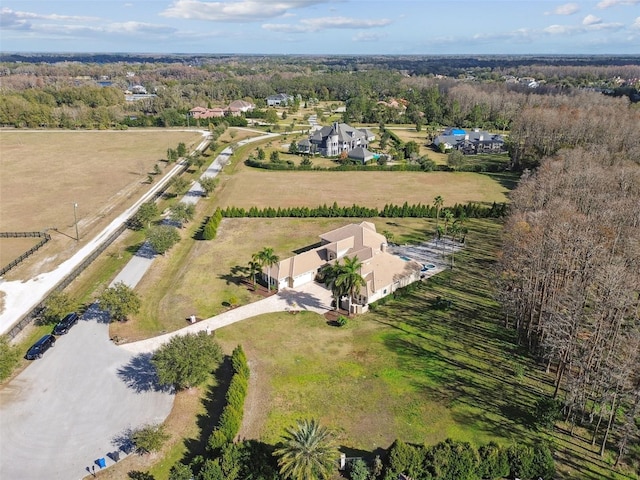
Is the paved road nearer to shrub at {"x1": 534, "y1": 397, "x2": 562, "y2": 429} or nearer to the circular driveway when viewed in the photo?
the circular driveway

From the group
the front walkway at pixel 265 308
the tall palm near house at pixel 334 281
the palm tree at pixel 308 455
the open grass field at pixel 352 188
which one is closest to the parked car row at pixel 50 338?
the front walkway at pixel 265 308

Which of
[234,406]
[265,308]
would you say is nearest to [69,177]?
[265,308]

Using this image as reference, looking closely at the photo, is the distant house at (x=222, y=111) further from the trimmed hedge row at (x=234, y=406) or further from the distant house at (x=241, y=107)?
→ the trimmed hedge row at (x=234, y=406)

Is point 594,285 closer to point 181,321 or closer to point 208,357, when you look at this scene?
point 208,357

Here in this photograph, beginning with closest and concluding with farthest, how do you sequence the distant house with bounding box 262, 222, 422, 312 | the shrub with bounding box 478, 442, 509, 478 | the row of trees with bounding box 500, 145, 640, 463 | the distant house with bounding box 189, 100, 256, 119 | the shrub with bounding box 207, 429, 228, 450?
1. the shrub with bounding box 478, 442, 509, 478
2. the shrub with bounding box 207, 429, 228, 450
3. the row of trees with bounding box 500, 145, 640, 463
4. the distant house with bounding box 262, 222, 422, 312
5. the distant house with bounding box 189, 100, 256, 119

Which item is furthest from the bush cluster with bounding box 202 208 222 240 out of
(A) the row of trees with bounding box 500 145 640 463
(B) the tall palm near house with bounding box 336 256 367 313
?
(A) the row of trees with bounding box 500 145 640 463

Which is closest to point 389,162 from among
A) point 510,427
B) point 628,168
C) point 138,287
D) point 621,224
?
point 628,168
